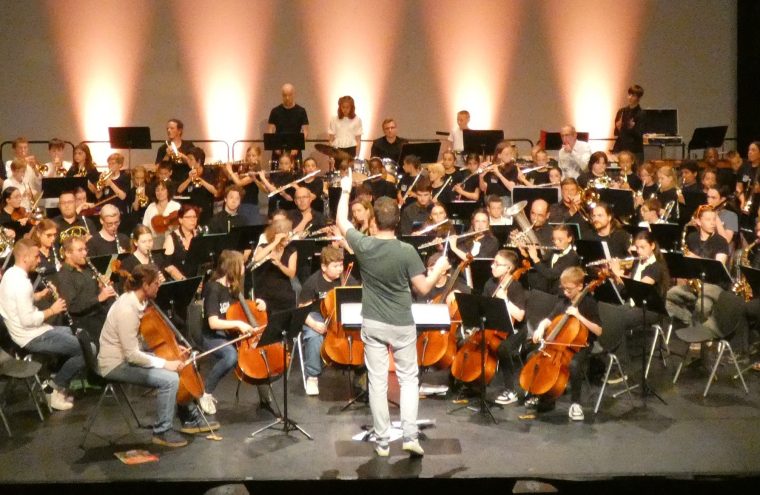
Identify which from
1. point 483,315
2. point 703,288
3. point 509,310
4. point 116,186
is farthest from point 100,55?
point 703,288

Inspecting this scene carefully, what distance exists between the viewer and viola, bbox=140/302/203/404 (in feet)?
22.8

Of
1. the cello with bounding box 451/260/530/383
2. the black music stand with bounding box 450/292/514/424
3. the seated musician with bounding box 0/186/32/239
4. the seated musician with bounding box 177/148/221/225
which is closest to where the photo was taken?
the black music stand with bounding box 450/292/514/424

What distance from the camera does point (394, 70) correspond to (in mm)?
15477

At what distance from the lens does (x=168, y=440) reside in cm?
703

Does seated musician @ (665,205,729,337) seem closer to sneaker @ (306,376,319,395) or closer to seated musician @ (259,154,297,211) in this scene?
sneaker @ (306,376,319,395)

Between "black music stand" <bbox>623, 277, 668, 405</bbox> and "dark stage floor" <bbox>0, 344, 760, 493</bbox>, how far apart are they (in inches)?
4.5

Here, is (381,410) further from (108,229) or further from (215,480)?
(108,229)

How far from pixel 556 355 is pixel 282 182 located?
5.18 m

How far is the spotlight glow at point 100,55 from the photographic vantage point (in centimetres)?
1488

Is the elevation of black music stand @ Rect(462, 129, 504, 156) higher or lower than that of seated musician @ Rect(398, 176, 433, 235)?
higher

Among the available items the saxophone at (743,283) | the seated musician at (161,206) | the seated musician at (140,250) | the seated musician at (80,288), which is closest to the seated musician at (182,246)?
the seated musician at (140,250)

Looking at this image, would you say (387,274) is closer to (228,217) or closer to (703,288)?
(703,288)

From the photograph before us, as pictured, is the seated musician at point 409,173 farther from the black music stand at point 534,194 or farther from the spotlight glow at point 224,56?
the spotlight glow at point 224,56

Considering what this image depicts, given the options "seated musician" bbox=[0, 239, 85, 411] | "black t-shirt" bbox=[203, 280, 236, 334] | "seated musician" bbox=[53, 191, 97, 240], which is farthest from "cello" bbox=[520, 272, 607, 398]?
"seated musician" bbox=[53, 191, 97, 240]
